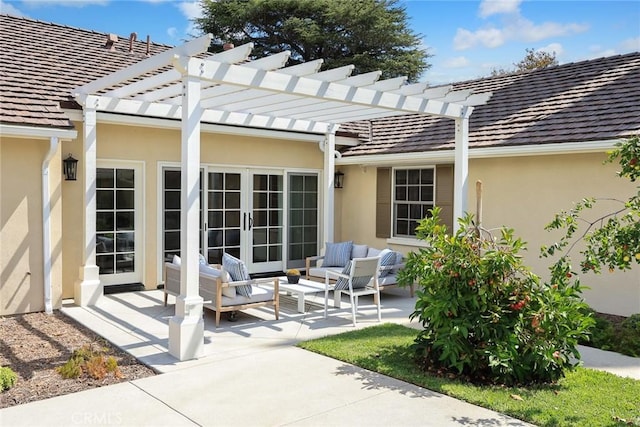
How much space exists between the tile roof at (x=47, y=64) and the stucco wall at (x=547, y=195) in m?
7.81

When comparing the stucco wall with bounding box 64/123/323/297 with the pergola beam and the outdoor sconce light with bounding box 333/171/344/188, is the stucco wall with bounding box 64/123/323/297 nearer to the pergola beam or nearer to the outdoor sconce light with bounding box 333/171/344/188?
the outdoor sconce light with bounding box 333/171/344/188

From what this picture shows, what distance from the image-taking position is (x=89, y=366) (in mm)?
5707

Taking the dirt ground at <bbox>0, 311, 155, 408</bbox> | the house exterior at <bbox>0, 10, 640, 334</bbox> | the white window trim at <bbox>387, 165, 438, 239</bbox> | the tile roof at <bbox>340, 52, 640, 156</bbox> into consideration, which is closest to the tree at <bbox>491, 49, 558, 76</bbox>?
the tile roof at <bbox>340, 52, 640, 156</bbox>

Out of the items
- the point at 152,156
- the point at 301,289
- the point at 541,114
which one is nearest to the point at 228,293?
the point at 301,289

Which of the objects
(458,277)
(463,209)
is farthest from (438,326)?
(463,209)

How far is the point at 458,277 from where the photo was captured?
578 cm

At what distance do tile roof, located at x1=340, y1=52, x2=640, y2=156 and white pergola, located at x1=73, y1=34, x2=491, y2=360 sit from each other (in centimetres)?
125

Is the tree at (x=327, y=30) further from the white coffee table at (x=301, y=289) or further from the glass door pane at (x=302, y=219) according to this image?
the white coffee table at (x=301, y=289)

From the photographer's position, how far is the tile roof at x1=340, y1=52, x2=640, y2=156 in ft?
31.2

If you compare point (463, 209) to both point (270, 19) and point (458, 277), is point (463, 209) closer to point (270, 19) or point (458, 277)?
point (458, 277)

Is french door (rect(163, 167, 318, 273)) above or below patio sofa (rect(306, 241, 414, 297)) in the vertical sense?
above

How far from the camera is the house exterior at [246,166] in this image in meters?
8.70

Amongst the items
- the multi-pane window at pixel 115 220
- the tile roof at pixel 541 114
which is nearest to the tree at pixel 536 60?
the tile roof at pixel 541 114

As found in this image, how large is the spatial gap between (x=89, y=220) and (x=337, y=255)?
4.75m
